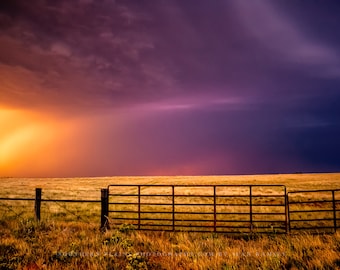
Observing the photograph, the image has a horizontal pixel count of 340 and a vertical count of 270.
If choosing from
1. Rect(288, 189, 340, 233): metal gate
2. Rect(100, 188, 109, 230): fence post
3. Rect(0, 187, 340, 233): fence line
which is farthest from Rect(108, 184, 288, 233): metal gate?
Answer: Rect(288, 189, 340, 233): metal gate

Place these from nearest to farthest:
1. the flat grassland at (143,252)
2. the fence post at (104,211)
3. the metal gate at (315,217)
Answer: the flat grassland at (143,252), the fence post at (104,211), the metal gate at (315,217)

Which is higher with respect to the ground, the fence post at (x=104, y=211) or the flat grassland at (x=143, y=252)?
the fence post at (x=104, y=211)

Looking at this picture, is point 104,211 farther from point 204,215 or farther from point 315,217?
point 315,217

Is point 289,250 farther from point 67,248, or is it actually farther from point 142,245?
point 67,248

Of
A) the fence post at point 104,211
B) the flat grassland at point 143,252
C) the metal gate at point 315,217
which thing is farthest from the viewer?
the metal gate at point 315,217

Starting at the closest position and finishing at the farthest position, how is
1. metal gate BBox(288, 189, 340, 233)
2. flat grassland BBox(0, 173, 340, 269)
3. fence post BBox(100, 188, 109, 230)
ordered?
flat grassland BBox(0, 173, 340, 269)
fence post BBox(100, 188, 109, 230)
metal gate BBox(288, 189, 340, 233)

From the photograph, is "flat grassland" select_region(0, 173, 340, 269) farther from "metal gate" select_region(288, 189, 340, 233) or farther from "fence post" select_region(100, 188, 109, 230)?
"metal gate" select_region(288, 189, 340, 233)

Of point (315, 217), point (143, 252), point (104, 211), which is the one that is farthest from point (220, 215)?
point (143, 252)

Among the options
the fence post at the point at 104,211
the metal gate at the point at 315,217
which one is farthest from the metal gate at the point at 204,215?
the metal gate at the point at 315,217

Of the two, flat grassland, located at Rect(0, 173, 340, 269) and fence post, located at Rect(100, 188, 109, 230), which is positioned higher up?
fence post, located at Rect(100, 188, 109, 230)

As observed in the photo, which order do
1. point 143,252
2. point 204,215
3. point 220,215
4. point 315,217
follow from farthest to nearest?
point 220,215 → point 204,215 → point 315,217 → point 143,252

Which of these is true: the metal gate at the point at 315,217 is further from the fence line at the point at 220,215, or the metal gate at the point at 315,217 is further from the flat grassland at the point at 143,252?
the flat grassland at the point at 143,252

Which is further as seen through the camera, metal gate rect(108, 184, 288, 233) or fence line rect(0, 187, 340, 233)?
metal gate rect(108, 184, 288, 233)

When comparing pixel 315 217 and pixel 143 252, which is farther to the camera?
pixel 315 217
